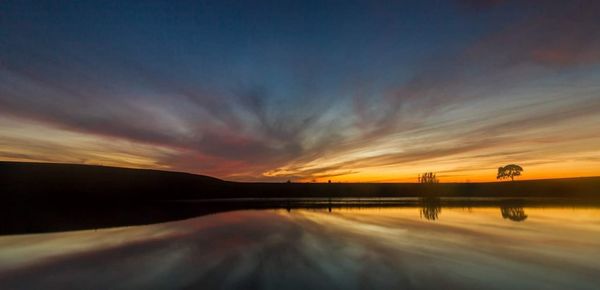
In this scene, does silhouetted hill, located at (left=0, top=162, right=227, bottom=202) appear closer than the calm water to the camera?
No

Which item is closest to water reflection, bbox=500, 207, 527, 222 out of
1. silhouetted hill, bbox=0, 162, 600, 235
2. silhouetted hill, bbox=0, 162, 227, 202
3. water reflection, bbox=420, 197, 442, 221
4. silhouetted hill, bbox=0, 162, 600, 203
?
water reflection, bbox=420, 197, 442, 221

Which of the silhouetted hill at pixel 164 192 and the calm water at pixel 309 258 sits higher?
the silhouetted hill at pixel 164 192

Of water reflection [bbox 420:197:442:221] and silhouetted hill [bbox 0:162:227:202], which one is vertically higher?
silhouetted hill [bbox 0:162:227:202]

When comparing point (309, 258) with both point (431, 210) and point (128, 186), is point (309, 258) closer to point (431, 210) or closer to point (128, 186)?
point (431, 210)

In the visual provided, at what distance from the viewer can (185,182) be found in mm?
117125

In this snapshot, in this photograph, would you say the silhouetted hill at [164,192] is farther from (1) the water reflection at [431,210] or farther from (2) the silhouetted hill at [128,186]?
(1) the water reflection at [431,210]

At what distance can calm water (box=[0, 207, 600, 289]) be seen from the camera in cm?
1144

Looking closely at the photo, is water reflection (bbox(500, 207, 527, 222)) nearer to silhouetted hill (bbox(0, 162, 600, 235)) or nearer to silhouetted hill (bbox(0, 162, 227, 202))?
silhouetted hill (bbox(0, 162, 600, 235))

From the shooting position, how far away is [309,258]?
14867mm

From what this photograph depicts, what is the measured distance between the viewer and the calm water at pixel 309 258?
11.4 metres

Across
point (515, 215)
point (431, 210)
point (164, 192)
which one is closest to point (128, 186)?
point (164, 192)

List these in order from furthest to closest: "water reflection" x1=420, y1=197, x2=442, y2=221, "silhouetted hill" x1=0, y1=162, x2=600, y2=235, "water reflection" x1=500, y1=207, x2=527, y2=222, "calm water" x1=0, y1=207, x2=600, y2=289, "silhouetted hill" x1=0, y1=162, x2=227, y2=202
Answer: "silhouetted hill" x1=0, y1=162, x2=227, y2=202 → "silhouetted hill" x1=0, y1=162, x2=600, y2=235 → "water reflection" x1=420, y1=197, x2=442, y2=221 → "water reflection" x1=500, y1=207, x2=527, y2=222 → "calm water" x1=0, y1=207, x2=600, y2=289

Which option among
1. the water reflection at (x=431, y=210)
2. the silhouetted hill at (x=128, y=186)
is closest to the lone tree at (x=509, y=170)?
the silhouetted hill at (x=128, y=186)

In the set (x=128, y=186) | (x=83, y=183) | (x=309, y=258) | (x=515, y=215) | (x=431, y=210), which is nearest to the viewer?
(x=309, y=258)
